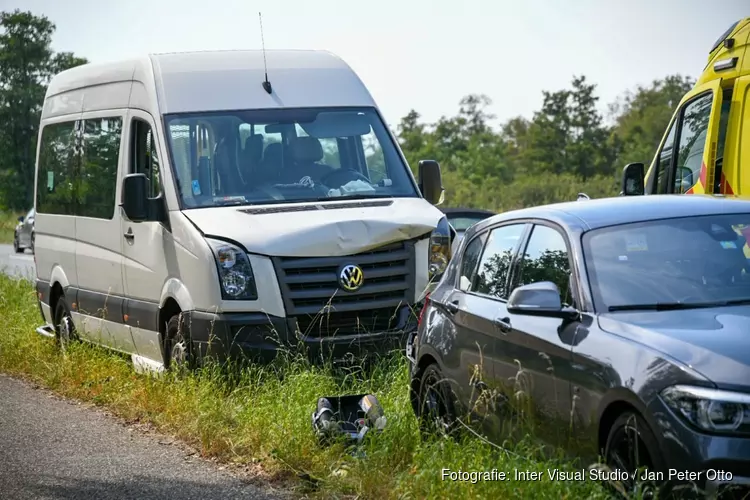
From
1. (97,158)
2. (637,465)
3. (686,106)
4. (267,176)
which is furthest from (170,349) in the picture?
(637,465)


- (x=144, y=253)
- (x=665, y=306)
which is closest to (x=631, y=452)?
(x=665, y=306)

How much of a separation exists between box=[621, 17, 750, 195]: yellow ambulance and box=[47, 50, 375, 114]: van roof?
9.84 ft

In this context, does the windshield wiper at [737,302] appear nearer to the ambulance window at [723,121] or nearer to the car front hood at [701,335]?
the car front hood at [701,335]

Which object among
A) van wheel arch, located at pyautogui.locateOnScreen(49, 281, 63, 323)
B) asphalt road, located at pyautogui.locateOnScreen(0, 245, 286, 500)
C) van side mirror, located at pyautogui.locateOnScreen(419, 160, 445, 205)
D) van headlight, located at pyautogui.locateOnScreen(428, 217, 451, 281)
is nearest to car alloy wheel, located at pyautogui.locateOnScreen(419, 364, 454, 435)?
asphalt road, located at pyautogui.locateOnScreen(0, 245, 286, 500)

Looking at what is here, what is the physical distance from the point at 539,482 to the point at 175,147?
20.2 feet

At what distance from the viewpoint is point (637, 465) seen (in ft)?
18.8

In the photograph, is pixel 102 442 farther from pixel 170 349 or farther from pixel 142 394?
pixel 170 349

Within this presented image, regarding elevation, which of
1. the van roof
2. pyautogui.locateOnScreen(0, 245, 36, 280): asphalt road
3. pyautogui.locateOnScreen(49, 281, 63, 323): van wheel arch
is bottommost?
pyautogui.locateOnScreen(0, 245, 36, 280): asphalt road

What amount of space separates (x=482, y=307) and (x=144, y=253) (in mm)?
4914

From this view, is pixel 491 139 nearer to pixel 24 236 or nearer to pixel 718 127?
pixel 24 236

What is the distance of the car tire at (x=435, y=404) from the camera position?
26.2ft

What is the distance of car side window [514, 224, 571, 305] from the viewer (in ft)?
23.0

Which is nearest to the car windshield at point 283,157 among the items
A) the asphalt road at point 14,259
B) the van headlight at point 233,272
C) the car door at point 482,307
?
the van headlight at point 233,272

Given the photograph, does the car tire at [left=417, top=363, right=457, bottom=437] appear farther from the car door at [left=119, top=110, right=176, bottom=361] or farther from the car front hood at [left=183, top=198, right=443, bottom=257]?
the car door at [left=119, top=110, right=176, bottom=361]
